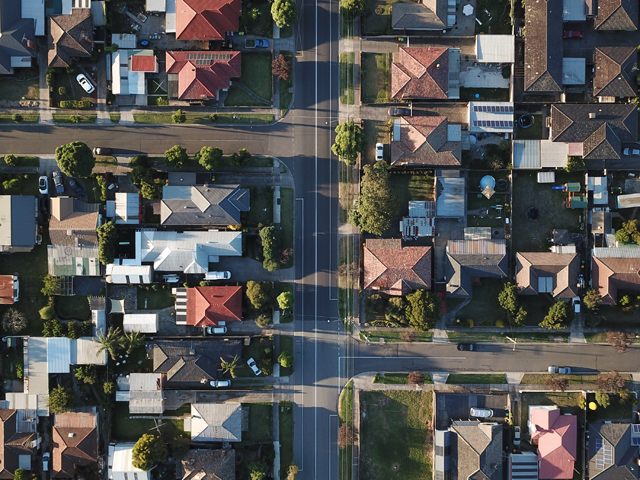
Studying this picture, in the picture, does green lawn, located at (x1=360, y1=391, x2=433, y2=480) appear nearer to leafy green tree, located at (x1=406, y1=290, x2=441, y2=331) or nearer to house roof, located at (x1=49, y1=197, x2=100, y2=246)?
leafy green tree, located at (x1=406, y1=290, x2=441, y2=331)

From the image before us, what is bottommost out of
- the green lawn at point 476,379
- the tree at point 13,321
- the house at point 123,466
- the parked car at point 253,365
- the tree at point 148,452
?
the house at point 123,466

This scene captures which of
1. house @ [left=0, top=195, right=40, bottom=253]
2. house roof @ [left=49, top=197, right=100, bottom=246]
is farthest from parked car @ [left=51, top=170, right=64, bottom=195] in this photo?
house @ [left=0, top=195, right=40, bottom=253]

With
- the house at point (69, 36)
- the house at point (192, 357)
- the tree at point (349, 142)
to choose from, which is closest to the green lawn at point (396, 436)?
the house at point (192, 357)

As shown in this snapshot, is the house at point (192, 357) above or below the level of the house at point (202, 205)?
below

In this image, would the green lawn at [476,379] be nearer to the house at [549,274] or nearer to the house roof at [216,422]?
the house at [549,274]

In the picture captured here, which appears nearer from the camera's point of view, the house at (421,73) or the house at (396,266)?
the house at (421,73)

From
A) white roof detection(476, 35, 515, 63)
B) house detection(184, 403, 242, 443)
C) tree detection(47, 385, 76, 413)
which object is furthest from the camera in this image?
white roof detection(476, 35, 515, 63)

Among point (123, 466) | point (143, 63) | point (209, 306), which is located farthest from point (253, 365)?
point (143, 63)
